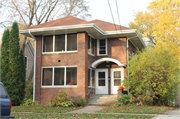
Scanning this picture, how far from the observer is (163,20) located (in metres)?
25.3

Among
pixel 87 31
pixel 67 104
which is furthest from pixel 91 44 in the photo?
pixel 67 104

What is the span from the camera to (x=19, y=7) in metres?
25.0

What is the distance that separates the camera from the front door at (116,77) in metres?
17.3

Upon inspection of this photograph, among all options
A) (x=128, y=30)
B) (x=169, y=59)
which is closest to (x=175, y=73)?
(x=169, y=59)

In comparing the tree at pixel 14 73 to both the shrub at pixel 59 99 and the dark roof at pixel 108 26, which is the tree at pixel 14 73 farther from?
the dark roof at pixel 108 26

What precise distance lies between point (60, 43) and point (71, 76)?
2.78 meters

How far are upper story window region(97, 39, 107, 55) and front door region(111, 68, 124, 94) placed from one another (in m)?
1.72

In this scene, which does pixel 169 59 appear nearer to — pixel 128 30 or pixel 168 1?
pixel 128 30

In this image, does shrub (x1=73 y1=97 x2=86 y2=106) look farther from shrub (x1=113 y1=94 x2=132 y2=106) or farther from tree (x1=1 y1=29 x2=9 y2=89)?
tree (x1=1 y1=29 x2=9 y2=89)

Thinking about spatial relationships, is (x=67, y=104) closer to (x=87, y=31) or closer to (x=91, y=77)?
(x=91, y=77)

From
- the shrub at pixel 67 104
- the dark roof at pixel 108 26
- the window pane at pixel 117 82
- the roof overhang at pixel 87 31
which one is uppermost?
the dark roof at pixel 108 26

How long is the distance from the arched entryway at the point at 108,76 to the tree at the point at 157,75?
2.99m

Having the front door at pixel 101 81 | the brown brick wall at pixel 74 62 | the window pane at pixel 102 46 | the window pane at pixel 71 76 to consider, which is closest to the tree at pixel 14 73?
the brown brick wall at pixel 74 62

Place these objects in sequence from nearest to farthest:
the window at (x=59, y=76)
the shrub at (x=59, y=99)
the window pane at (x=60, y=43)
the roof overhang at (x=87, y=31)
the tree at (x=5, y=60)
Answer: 1. the shrub at (x=59, y=99)
2. the roof overhang at (x=87, y=31)
3. the tree at (x=5, y=60)
4. the window at (x=59, y=76)
5. the window pane at (x=60, y=43)
